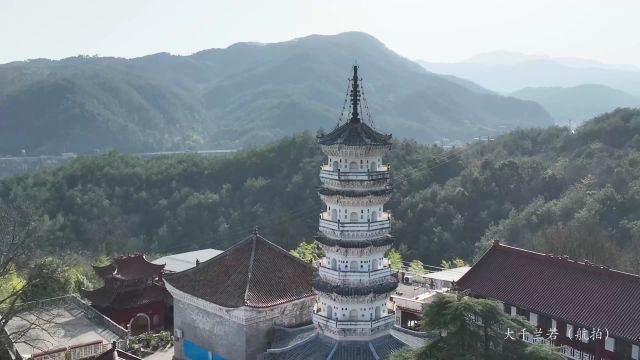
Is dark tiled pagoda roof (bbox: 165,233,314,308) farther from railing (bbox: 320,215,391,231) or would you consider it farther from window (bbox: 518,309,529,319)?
window (bbox: 518,309,529,319)

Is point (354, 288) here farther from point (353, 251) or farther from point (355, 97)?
point (355, 97)

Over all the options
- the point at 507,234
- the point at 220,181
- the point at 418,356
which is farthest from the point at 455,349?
the point at 220,181

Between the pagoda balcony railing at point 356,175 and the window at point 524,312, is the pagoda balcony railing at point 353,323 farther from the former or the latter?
the window at point 524,312

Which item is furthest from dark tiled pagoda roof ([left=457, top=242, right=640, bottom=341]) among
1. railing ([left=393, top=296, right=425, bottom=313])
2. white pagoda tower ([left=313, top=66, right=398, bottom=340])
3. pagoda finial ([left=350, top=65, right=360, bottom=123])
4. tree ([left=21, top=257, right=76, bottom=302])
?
tree ([left=21, top=257, right=76, bottom=302])

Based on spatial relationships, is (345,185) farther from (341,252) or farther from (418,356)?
(418,356)

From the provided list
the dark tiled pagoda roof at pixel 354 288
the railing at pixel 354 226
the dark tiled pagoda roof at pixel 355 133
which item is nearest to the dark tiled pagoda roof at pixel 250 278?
the dark tiled pagoda roof at pixel 354 288

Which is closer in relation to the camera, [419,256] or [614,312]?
[614,312]
